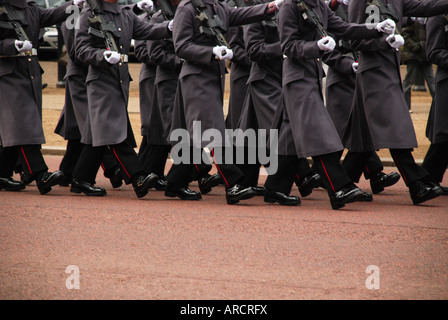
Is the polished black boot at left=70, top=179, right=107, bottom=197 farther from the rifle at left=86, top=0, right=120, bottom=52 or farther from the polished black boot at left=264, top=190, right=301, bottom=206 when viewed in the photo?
the polished black boot at left=264, top=190, right=301, bottom=206

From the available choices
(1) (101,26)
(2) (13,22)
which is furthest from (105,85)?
(2) (13,22)

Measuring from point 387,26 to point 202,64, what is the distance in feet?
5.22

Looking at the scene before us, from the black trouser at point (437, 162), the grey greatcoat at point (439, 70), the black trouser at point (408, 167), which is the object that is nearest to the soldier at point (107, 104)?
the black trouser at point (408, 167)

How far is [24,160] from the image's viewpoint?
26.1 feet

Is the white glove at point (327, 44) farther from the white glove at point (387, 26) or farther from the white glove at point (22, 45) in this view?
the white glove at point (22, 45)

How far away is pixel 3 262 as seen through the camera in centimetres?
512

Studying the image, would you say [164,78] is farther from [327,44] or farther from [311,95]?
[327,44]

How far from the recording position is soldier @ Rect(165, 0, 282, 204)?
24.1 feet

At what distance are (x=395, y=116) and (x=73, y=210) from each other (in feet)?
8.99

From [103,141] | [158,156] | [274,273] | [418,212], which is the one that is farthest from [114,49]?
[274,273]

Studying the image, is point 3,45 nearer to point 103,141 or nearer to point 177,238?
point 103,141

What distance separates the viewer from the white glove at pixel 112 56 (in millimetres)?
7398

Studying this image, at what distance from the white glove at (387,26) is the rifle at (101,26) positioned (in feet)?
7.49

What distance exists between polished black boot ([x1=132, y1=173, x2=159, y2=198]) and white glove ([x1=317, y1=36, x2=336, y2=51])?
1845 mm
